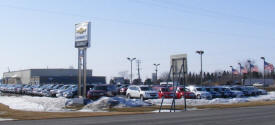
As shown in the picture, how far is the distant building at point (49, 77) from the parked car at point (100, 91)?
70987mm

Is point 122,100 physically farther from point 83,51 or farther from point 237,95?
point 237,95

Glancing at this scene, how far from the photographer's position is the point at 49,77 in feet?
Result: 381

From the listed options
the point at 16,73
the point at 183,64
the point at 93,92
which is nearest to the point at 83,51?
the point at 93,92

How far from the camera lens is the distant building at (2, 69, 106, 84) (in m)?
114

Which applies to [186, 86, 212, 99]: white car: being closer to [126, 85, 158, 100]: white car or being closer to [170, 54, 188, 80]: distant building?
[126, 85, 158, 100]: white car

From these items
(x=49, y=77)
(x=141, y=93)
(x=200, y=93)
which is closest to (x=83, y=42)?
(x=141, y=93)

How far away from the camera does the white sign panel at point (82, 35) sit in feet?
114

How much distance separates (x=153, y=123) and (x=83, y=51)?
19.6 meters

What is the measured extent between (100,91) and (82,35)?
6.59 metres

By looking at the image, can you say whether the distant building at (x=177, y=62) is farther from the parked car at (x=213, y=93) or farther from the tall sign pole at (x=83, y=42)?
the parked car at (x=213, y=93)

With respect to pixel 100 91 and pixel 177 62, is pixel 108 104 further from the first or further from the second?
pixel 100 91

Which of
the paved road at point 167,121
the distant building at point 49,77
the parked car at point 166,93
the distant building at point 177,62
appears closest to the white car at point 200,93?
the parked car at point 166,93

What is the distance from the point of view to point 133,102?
31.7 meters

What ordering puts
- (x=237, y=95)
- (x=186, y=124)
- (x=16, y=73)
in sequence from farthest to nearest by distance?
(x=16, y=73), (x=237, y=95), (x=186, y=124)
